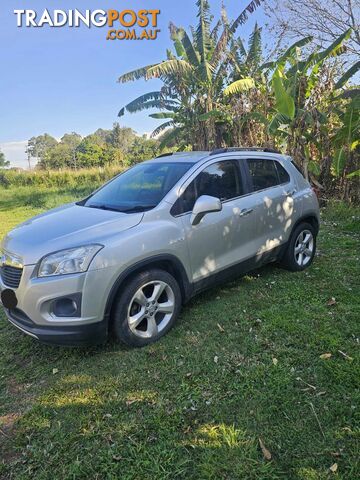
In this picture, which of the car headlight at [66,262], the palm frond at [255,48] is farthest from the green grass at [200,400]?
the palm frond at [255,48]

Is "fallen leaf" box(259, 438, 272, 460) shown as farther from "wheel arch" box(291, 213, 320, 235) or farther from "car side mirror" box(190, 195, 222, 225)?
"wheel arch" box(291, 213, 320, 235)

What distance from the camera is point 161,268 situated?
350cm

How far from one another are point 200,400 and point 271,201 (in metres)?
2.64

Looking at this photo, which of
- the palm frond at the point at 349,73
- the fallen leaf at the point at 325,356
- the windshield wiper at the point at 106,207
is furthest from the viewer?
the palm frond at the point at 349,73

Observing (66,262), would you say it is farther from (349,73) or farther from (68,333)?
(349,73)

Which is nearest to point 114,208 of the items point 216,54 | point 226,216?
point 226,216

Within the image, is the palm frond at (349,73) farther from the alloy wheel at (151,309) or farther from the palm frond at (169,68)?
the alloy wheel at (151,309)

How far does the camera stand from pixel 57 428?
2479mm

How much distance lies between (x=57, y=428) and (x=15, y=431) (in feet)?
0.98

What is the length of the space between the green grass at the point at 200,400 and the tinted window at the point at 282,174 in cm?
164

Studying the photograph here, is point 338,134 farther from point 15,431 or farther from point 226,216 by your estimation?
point 15,431

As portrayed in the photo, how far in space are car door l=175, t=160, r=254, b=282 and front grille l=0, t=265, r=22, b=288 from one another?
5.09ft

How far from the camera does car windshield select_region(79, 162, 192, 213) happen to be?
368cm

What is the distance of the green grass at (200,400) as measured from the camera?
2164mm
